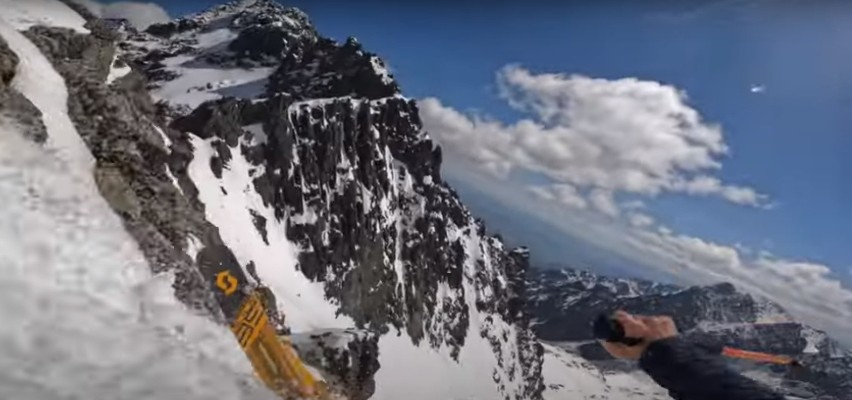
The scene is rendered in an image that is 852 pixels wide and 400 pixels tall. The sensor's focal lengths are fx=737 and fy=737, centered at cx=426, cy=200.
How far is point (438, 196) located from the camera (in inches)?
4867

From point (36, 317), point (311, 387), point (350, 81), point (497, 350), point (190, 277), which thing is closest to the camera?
point (36, 317)

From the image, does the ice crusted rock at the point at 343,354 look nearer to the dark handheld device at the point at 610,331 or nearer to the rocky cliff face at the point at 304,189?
the rocky cliff face at the point at 304,189

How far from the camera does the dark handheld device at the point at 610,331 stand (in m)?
7.01

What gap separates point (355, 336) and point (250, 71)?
87.2 metres

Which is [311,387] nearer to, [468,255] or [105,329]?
[105,329]

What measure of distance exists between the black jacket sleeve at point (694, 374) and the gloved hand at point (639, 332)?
0.07 metres

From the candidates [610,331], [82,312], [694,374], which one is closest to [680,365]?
[694,374]

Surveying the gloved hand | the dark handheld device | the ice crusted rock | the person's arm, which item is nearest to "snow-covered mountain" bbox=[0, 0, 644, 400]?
the ice crusted rock

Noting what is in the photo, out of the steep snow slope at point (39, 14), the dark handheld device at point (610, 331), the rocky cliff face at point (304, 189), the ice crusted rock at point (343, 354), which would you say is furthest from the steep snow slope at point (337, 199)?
the dark handheld device at point (610, 331)

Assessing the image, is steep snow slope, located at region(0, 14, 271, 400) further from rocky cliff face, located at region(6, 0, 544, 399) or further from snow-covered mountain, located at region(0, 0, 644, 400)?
rocky cliff face, located at region(6, 0, 544, 399)

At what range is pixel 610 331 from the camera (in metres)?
7.07

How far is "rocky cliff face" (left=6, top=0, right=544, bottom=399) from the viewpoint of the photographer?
1499 centimetres

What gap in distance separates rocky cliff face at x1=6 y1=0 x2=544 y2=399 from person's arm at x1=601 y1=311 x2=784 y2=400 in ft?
14.9

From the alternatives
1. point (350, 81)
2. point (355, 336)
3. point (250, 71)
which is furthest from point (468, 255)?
point (355, 336)
